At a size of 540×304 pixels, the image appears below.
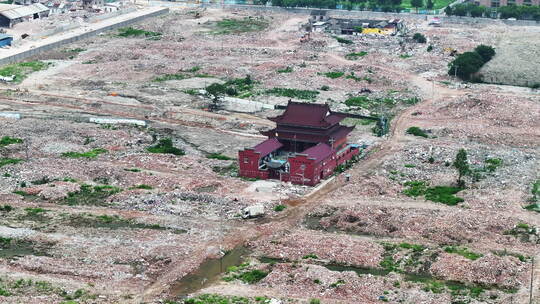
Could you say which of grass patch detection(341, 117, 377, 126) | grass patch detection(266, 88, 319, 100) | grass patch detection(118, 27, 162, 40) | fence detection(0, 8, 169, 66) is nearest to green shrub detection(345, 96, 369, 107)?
grass patch detection(266, 88, 319, 100)

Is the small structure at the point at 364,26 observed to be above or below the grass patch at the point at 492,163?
above

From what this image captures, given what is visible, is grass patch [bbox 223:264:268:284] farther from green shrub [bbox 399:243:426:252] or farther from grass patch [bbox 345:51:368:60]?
grass patch [bbox 345:51:368:60]

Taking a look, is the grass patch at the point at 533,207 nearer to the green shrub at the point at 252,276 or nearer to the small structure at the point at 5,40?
the green shrub at the point at 252,276

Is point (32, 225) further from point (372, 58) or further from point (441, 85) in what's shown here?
point (372, 58)

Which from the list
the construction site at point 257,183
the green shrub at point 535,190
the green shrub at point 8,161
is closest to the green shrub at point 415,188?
the construction site at point 257,183

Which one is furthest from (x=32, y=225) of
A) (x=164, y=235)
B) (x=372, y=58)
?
(x=372, y=58)

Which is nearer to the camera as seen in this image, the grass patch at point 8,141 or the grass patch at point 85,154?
the grass patch at point 85,154
